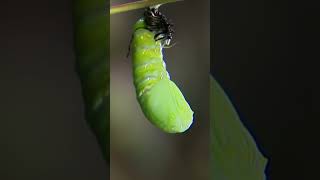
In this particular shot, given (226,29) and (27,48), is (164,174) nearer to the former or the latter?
(226,29)

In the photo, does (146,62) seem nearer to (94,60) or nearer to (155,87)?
(155,87)

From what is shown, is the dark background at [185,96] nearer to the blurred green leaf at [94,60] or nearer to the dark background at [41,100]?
the blurred green leaf at [94,60]

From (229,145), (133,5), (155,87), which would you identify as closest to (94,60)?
(133,5)

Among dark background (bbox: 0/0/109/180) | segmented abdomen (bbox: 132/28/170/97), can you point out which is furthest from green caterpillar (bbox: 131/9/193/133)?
dark background (bbox: 0/0/109/180)

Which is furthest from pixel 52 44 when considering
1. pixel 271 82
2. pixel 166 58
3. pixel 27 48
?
pixel 271 82

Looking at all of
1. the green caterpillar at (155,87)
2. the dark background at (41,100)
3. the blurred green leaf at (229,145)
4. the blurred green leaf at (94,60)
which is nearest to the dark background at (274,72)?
the blurred green leaf at (229,145)

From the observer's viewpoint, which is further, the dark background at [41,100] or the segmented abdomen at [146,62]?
the dark background at [41,100]
